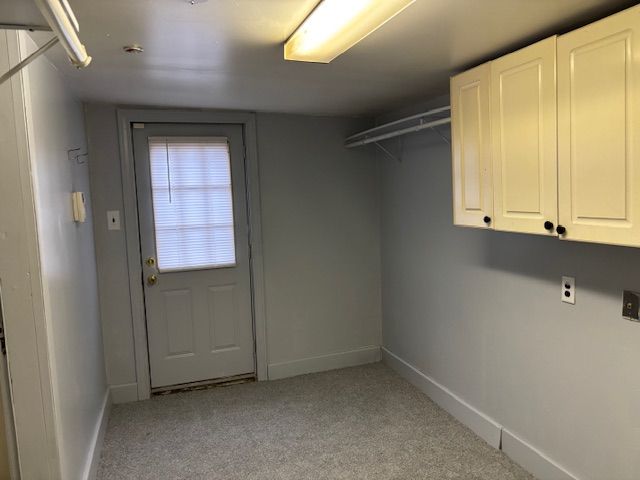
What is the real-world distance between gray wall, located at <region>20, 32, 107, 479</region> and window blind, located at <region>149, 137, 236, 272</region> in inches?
22.8

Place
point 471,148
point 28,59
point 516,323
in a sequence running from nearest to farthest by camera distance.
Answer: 1. point 28,59
2. point 471,148
3. point 516,323

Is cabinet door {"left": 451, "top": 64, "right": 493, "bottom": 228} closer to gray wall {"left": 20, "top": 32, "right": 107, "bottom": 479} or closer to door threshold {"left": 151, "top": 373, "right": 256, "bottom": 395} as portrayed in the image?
gray wall {"left": 20, "top": 32, "right": 107, "bottom": 479}

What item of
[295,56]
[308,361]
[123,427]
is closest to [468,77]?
[295,56]

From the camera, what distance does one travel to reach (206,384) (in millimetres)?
3723

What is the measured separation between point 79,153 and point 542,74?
2631 millimetres

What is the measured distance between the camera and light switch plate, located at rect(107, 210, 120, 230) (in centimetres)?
335

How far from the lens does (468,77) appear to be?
90.4 inches

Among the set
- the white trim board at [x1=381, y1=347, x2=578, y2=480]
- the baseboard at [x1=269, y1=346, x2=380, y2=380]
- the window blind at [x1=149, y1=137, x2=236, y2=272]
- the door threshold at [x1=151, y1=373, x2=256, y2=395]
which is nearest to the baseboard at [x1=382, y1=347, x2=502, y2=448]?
the white trim board at [x1=381, y1=347, x2=578, y2=480]

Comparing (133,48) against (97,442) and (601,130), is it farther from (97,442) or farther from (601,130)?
(97,442)

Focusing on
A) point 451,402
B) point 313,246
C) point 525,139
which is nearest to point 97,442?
point 313,246

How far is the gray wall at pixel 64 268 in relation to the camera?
1797 millimetres

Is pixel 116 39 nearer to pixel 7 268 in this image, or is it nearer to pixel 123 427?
pixel 7 268

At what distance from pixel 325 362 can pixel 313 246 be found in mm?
1019

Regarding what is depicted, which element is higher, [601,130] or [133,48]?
[133,48]
